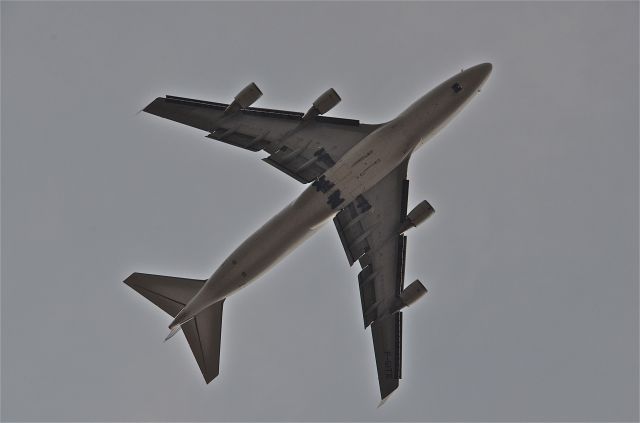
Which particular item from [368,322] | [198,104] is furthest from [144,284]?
[368,322]

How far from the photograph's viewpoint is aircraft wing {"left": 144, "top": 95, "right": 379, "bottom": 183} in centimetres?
5347

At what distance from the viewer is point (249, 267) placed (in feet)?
165

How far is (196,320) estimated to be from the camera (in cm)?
5488

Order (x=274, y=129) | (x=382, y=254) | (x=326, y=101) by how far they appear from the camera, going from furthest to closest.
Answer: (x=382, y=254)
(x=274, y=129)
(x=326, y=101)

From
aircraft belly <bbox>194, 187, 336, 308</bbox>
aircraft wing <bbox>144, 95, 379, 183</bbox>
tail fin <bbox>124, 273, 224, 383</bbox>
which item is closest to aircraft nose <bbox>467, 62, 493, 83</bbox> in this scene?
aircraft wing <bbox>144, 95, 379, 183</bbox>

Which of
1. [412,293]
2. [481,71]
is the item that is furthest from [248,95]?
[412,293]

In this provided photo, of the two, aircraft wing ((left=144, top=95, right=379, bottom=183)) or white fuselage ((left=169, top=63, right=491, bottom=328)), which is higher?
aircraft wing ((left=144, top=95, right=379, bottom=183))

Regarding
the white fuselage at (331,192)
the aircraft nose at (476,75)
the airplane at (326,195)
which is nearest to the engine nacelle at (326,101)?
the airplane at (326,195)

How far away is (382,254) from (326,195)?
920 centimetres

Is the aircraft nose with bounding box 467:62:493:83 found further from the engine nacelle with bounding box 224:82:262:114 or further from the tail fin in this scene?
the tail fin

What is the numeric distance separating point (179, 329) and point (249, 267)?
22.8 ft

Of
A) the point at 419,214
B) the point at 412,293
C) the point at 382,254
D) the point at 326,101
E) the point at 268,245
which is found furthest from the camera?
the point at 382,254

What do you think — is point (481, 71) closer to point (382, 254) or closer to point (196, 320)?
point (382, 254)

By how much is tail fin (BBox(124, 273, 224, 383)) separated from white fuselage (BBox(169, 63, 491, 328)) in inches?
145
